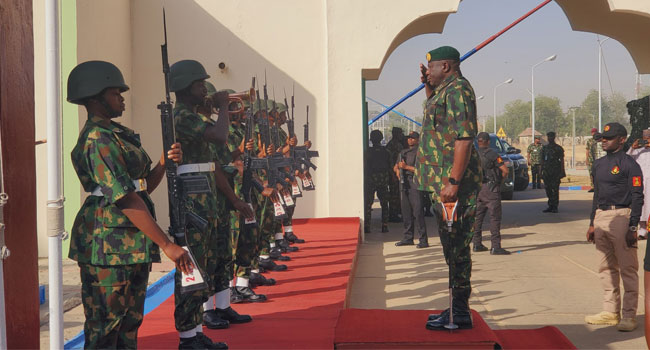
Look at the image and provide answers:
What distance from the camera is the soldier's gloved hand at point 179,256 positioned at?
3.44 m

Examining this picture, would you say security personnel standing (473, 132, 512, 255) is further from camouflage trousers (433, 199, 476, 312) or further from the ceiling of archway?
camouflage trousers (433, 199, 476, 312)

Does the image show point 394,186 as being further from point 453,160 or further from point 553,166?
point 453,160

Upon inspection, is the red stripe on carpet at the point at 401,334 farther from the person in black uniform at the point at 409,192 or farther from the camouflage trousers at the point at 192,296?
the person in black uniform at the point at 409,192

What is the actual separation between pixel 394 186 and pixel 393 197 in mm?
462

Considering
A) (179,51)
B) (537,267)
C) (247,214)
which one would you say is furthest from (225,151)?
(179,51)

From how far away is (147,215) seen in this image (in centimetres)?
339

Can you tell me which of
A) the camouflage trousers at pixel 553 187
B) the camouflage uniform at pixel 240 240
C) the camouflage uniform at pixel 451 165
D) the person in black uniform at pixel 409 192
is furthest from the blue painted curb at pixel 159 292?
the camouflage trousers at pixel 553 187

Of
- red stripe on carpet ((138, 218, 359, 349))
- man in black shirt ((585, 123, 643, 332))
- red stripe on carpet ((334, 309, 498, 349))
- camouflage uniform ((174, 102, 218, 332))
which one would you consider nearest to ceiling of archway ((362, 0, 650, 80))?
Answer: red stripe on carpet ((138, 218, 359, 349))

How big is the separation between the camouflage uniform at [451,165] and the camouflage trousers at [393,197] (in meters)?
9.38

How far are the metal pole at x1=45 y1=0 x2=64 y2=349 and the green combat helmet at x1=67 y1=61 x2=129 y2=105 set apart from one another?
0.44 ft

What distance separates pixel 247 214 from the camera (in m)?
5.17

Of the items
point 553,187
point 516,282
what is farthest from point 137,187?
point 553,187

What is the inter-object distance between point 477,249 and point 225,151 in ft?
22.2

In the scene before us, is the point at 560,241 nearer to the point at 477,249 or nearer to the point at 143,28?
the point at 477,249
